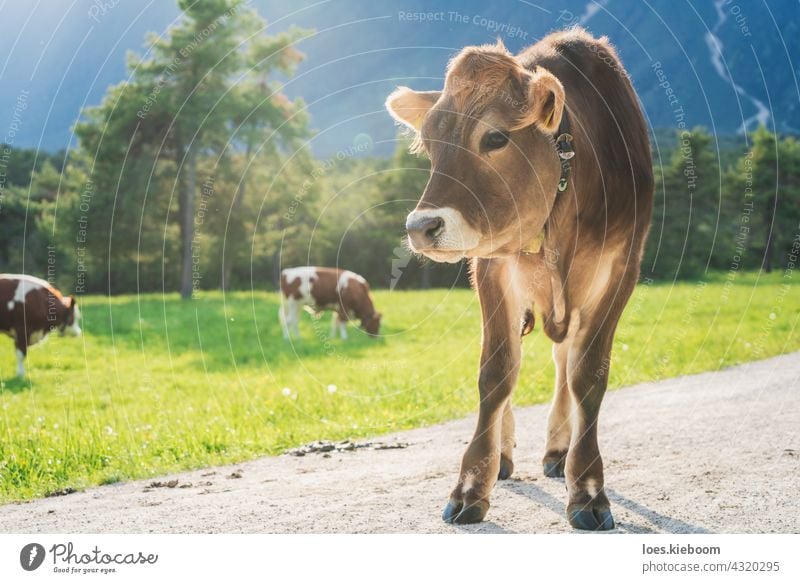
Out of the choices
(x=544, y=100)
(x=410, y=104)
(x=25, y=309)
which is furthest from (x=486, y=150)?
(x=25, y=309)

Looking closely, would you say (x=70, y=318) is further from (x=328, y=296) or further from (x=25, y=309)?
(x=328, y=296)

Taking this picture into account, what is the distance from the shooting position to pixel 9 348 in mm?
11953

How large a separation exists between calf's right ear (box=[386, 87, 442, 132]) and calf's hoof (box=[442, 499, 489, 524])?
176cm

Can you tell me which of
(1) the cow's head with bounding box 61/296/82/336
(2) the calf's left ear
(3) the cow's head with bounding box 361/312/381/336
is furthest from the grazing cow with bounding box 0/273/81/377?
(2) the calf's left ear

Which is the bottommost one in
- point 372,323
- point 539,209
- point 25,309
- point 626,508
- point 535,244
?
point 626,508

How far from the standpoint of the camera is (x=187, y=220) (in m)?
20.4

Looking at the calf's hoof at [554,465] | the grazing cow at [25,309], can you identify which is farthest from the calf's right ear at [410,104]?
the grazing cow at [25,309]

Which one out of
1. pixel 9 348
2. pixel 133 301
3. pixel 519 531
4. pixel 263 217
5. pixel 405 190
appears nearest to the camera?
pixel 519 531

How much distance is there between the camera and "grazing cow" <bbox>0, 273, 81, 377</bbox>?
10188mm

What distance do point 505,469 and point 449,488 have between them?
0.42 metres

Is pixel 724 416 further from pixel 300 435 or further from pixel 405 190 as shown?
pixel 405 190

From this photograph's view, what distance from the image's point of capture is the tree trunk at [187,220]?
761 inches
